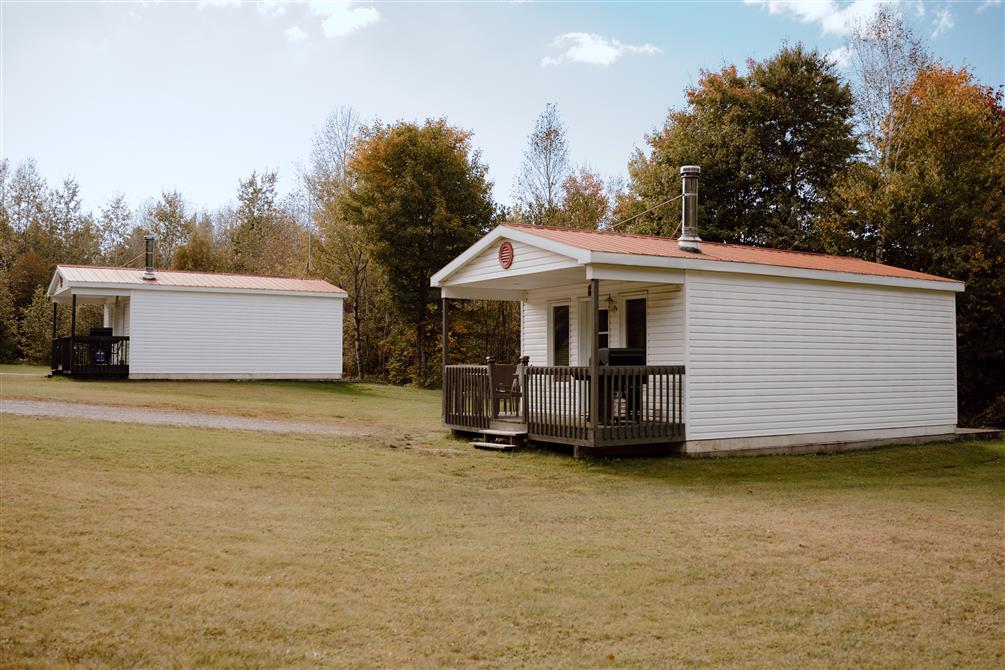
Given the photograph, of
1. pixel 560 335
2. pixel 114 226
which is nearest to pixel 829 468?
pixel 560 335

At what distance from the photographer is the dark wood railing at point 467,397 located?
550 inches

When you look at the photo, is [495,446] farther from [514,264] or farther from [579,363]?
[579,363]

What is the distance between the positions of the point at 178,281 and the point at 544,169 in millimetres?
15125

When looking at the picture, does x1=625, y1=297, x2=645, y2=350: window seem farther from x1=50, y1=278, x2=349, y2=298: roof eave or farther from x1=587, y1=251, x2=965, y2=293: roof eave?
x1=50, y1=278, x2=349, y2=298: roof eave

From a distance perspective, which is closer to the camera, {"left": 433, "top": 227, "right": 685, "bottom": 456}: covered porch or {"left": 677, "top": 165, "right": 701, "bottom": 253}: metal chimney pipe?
{"left": 433, "top": 227, "right": 685, "bottom": 456}: covered porch

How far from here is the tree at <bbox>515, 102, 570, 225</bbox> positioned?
3338cm

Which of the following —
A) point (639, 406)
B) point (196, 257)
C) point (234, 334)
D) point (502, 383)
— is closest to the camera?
point (639, 406)

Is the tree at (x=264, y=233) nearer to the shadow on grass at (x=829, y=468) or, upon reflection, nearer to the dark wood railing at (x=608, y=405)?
the dark wood railing at (x=608, y=405)

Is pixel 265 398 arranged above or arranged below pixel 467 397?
below

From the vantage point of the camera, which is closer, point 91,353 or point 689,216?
point 689,216

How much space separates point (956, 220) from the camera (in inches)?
864

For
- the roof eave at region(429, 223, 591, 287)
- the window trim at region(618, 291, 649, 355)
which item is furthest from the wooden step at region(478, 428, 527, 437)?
the roof eave at region(429, 223, 591, 287)

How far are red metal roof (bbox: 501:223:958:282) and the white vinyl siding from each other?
1.10 ft

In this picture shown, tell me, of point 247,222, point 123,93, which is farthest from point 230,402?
point 247,222
